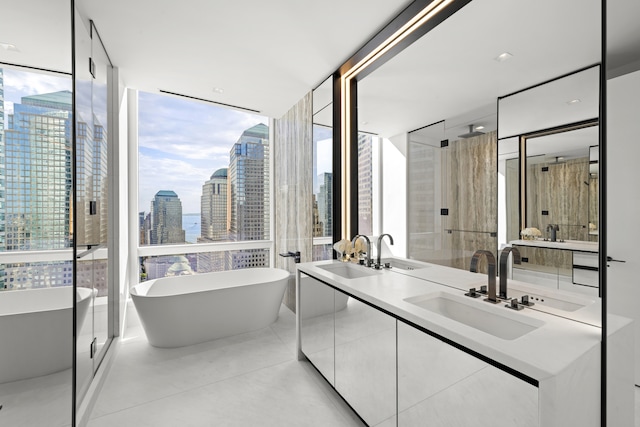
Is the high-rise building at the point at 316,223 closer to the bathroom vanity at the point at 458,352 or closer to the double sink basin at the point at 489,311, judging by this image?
the bathroom vanity at the point at 458,352

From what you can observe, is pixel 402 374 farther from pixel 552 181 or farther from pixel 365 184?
pixel 365 184

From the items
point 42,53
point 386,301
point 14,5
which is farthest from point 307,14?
point 386,301

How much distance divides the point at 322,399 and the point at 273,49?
104 inches

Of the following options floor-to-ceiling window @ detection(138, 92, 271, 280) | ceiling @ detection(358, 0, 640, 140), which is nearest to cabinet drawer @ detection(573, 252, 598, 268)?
ceiling @ detection(358, 0, 640, 140)

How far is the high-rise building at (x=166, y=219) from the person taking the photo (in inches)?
139

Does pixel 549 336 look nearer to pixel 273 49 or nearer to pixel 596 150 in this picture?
pixel 596 150

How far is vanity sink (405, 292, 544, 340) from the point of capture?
3.81 ft

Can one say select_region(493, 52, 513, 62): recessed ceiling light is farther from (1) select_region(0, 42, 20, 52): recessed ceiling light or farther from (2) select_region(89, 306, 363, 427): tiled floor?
(1) select_region(0, 42, 20, 52): recessed ceiling light

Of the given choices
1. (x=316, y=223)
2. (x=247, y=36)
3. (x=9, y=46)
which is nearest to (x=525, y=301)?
(x=316, y=223)

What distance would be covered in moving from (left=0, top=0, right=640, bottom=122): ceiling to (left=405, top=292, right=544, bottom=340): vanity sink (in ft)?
3.18

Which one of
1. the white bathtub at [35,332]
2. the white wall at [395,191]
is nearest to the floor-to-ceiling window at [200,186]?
the white bathtub at [35,332]

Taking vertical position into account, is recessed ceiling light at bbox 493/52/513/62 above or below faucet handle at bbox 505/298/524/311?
above

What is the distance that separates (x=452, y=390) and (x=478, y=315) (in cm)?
43

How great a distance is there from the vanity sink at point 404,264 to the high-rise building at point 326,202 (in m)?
0.76
